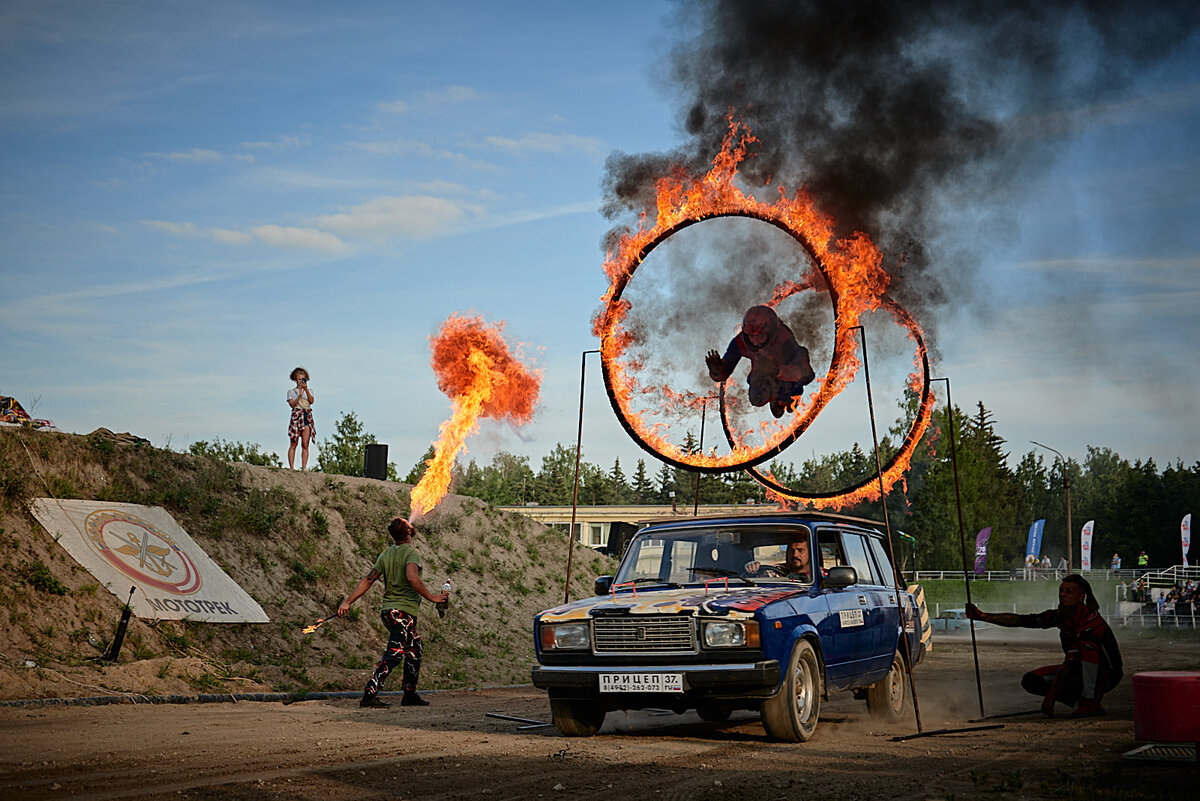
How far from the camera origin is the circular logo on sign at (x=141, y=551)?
52.9 ft

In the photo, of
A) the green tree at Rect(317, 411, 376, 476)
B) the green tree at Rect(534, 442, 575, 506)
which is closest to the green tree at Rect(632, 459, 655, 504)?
the green tree at Rect(534, 442, 575, 506)

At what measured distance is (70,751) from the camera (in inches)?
310

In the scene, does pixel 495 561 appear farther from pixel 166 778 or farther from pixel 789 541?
pixel 166 778

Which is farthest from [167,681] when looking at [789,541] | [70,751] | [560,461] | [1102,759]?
[560,461]

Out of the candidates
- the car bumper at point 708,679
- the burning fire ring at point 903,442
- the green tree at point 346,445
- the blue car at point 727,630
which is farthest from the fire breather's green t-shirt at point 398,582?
the green tree at point 346,445

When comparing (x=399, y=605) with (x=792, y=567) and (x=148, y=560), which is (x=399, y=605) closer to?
(x=792, y=567)

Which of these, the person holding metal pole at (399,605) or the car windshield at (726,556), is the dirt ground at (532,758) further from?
the car windshield at (726,556)

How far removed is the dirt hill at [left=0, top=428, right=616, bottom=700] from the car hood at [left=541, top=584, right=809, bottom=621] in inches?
245

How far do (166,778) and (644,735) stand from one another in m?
4.56

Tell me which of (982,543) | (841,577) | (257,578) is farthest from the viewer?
(982,543)

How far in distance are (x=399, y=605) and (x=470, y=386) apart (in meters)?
6.09

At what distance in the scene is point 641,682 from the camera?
902 cm

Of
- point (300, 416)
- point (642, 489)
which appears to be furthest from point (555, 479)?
point (300, 416)

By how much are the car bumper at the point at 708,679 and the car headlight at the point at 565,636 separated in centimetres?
24
